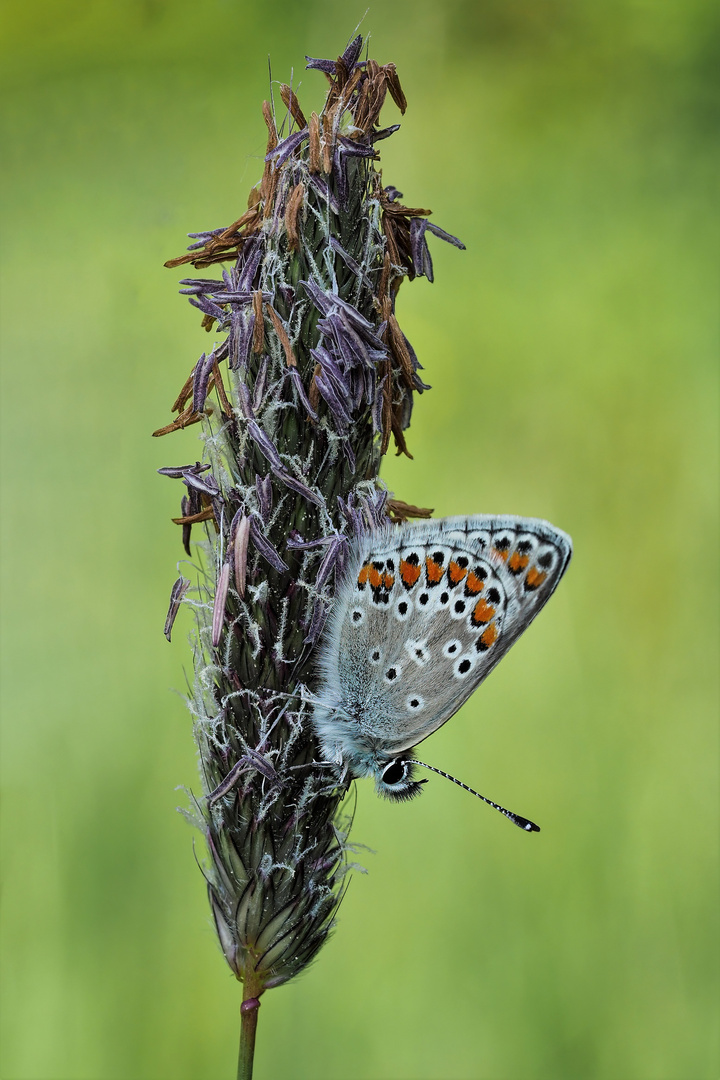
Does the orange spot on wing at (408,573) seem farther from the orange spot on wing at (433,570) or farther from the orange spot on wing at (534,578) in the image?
the orange spot on wing at (534,578)

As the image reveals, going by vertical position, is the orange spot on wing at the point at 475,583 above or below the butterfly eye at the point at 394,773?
above

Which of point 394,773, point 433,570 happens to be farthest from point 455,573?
point 394,773

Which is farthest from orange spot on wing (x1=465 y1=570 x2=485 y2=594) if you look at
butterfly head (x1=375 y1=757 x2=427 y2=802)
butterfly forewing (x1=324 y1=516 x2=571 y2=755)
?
butterfly head (x1=375 y1=757 x2=427 y2=802)

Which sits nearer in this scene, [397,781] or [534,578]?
[534,578]

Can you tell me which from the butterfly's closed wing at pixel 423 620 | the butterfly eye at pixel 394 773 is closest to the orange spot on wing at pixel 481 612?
the butterfly's closed wing at pixel 423 620

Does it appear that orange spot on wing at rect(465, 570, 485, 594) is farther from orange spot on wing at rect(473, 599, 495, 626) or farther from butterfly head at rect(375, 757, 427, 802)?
butterfly head at rect(375, 757, 427, 802)

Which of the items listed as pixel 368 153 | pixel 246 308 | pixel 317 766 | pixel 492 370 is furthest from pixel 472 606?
pixel 492 370

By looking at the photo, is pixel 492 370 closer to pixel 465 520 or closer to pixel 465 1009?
pixel 465 520

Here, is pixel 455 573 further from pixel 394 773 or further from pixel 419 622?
pixel 394 773
